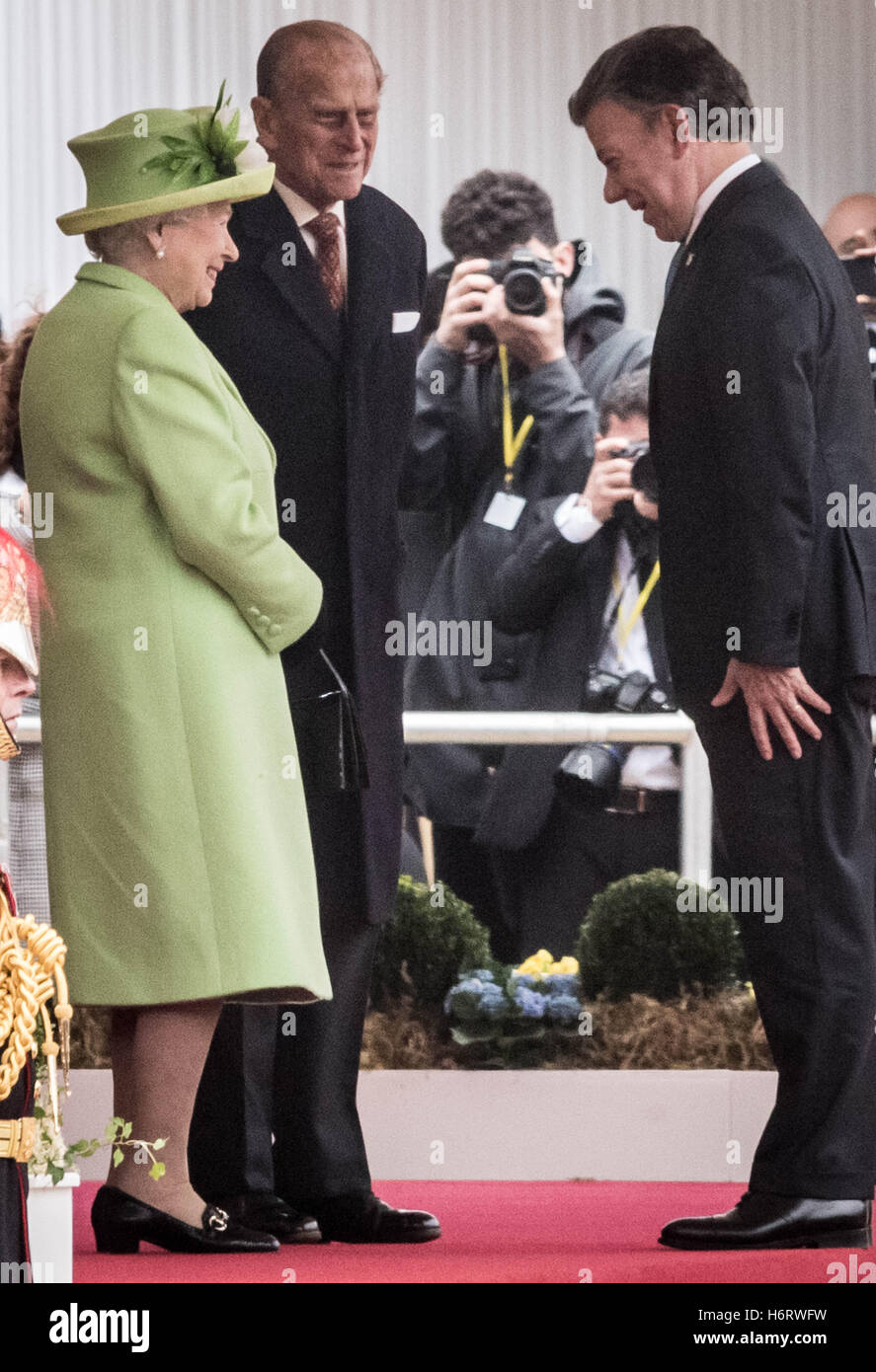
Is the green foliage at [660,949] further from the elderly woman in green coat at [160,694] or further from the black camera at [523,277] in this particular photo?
the elderly woman in green coat at [160,694]

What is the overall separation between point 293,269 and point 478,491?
1.34m

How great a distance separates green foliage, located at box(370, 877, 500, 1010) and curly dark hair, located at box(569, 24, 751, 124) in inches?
71.4

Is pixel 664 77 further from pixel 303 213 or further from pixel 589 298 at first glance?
pixel 589 298

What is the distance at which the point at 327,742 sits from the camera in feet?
13.7

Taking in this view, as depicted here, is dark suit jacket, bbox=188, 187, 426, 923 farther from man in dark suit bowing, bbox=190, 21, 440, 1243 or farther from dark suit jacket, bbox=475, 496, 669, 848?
dark suit jacket, bbox=475, 496, 669, 848

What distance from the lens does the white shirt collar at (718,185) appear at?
4.25 metres

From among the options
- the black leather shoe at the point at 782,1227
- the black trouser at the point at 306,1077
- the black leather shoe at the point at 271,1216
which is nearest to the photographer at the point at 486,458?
the black trouser at the point at 306,1077

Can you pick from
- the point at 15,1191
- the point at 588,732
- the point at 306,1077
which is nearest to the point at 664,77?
the point at 588,732

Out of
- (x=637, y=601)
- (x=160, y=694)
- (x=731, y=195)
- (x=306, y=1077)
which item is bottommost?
(x=306, y=1077)

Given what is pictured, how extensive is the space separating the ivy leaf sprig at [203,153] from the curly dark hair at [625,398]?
5.46 ft

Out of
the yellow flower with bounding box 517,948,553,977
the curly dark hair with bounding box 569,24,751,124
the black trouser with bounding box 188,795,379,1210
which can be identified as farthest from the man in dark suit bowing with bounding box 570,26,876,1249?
the yellow flower with bounding box 517,948,553,977

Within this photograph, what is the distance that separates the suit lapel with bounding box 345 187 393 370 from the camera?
435 cm
